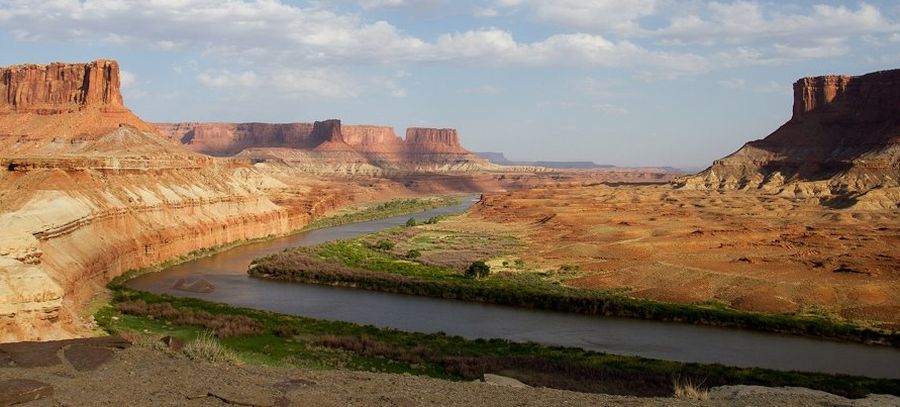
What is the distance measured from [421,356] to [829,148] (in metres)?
103

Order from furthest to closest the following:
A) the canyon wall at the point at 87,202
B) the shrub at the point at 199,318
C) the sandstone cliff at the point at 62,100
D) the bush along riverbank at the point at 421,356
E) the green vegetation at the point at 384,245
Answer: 1. the sandstone cliff at the point at 62,100
2. the green vegetation at the point at 384,245
3. the shrub at the point at 199,318
4. the canyon wall at the point at 87,202
5. the bush along riverbank at the point at 421,356

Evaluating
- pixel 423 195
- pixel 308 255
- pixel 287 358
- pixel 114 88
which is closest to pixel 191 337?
pixel 287 358

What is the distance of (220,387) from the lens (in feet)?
50.9

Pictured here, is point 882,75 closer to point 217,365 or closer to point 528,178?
point 528,178

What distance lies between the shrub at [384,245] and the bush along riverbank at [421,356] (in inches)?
941

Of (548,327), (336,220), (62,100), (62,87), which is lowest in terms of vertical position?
(336,220)

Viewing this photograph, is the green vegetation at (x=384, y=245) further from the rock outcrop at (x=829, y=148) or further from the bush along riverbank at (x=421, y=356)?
the rock outcrop at (x=829, y=148)

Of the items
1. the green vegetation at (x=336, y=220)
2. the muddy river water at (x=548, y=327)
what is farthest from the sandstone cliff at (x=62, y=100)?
the muddy river water at (x=548, y=327)

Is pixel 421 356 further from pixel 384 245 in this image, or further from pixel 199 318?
pixel 384 245

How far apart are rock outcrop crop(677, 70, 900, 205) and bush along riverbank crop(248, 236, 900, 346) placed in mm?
60589

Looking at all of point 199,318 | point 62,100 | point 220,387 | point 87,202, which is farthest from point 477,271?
point 62,100

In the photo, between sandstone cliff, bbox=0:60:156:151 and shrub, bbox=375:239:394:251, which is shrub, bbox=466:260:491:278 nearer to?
shrub, bbox=375:239:394:251

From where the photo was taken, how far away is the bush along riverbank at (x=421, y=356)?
21.9 m

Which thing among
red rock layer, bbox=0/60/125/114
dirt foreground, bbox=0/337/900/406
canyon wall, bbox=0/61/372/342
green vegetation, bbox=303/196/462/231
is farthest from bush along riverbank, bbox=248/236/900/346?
red rock layer, bbox=0/60/125/114
